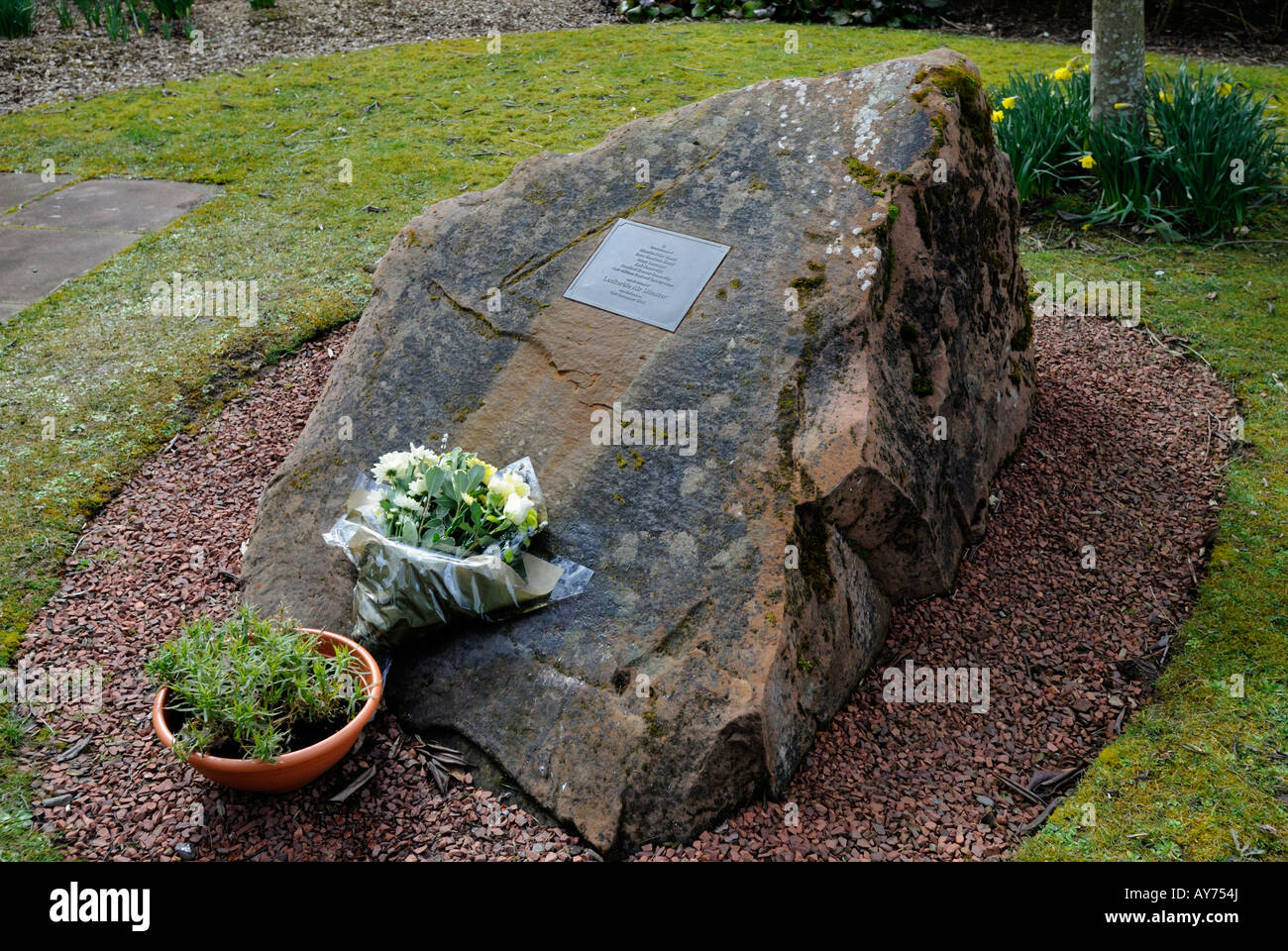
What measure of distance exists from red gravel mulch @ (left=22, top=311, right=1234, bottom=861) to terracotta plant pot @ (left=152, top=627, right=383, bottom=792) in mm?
138

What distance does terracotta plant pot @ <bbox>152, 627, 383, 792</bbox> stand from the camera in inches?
119

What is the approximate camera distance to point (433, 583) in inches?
135

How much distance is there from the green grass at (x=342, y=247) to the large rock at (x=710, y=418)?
1110mm

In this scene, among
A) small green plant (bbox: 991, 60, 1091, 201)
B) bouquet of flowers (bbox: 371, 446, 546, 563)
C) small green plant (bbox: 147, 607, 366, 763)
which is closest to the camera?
small green plant (bbox: 147, 607, 366, 763)

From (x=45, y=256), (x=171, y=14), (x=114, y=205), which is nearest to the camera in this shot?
(x=45, y=256)

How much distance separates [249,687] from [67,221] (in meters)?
5.89

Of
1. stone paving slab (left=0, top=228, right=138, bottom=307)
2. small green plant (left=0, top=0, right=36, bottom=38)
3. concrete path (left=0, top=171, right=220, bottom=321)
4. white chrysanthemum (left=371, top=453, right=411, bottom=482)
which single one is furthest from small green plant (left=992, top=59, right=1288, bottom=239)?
small green plant (left=0, top=0, right=36, bottom=38)

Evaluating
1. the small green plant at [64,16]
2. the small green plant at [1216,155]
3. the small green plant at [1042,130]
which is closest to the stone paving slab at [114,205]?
the small green plant at [64,16]

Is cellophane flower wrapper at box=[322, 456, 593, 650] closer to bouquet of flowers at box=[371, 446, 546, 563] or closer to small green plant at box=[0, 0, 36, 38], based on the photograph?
bouquet of flowers at box=[371, 446, 546, 563]

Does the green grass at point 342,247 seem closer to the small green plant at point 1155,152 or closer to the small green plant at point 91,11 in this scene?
the small green plant at point 1155,152

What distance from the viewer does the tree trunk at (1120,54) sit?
23.6ft

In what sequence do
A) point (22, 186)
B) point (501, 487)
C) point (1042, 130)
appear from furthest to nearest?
point (22, 186) → point (1042, 130) → point (501, 487)

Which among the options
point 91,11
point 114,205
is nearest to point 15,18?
point 91,11

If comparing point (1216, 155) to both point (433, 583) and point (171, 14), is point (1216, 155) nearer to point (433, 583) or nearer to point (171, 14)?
point (433, 583)
